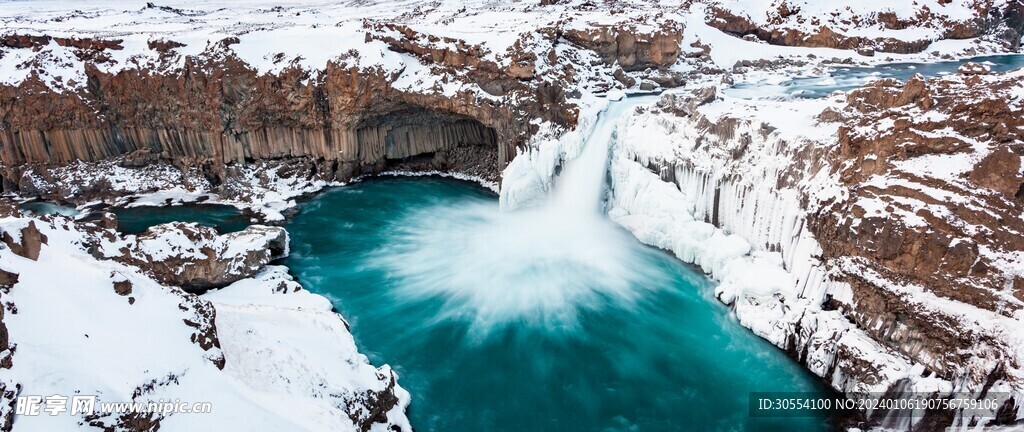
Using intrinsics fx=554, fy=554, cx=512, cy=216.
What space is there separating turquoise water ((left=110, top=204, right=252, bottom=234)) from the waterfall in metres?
16.0

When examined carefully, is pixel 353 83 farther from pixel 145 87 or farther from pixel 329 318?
pixel 329 318

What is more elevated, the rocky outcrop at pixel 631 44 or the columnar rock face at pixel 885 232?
the rocky outcrop at pixel 631 44

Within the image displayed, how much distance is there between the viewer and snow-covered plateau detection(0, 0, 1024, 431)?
12906 mm

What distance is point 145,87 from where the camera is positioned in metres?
31.5

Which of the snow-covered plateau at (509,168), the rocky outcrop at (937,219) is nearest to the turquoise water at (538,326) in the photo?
the snow-covered plateau at (509,168)

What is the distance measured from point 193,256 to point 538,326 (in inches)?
522

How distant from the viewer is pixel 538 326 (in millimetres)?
19516

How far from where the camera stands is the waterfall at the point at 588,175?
2716 centimetres

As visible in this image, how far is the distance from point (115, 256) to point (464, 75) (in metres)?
18.5

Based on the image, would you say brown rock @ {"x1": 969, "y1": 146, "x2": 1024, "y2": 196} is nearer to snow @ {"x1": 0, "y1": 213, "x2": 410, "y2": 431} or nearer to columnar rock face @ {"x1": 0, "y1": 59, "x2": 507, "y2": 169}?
snow @ {"x1": 0, "y1": 213, "x2": 410, "y2": 431}

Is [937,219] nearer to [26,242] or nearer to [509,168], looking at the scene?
[509,168]

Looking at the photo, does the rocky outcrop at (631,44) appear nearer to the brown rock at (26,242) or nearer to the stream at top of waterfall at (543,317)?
the stream at top of waterfall at (543,317)

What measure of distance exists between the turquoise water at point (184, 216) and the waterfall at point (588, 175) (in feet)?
52.6

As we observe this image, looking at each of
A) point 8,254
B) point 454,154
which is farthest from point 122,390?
point 454,154
